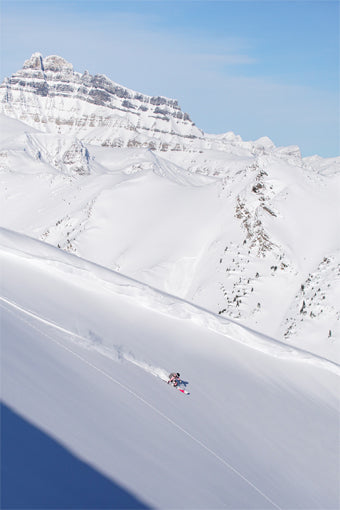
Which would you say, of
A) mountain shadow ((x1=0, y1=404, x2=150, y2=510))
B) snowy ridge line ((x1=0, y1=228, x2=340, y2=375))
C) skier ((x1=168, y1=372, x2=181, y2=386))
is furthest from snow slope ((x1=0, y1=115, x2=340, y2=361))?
mountain shadow ((x1=0, y1=404, x2=150, y2=510))

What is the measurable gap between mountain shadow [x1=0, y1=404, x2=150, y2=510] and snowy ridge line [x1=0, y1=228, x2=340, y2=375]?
6.57m

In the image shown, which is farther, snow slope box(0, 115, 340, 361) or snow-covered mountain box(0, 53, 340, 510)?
snow slope box(0, 115, 340, 361)

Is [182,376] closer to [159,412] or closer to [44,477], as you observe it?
[159,412]

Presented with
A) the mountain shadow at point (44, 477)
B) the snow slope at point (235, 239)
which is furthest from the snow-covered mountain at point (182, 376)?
the snow slope at point (235, 239)

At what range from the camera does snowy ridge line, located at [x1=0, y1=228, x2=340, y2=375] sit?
10.9 metres

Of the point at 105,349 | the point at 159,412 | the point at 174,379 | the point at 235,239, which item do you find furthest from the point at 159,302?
the point at 235,239

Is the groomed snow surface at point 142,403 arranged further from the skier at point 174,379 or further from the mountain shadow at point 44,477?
the skier at point 174,379

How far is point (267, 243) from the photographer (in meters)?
24.6

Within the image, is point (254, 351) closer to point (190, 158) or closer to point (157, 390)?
point (157, 390)

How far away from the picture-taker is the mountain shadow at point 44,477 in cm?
359

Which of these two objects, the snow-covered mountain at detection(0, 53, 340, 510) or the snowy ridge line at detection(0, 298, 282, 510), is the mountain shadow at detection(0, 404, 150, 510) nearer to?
the snow-covered mountain at detection(0, 53, 340, 510)

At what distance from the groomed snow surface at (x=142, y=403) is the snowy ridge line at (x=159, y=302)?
0.03 meters

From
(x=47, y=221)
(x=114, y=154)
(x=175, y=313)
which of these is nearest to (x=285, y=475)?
(x=175, y=313)

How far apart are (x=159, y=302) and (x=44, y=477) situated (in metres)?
7.23
